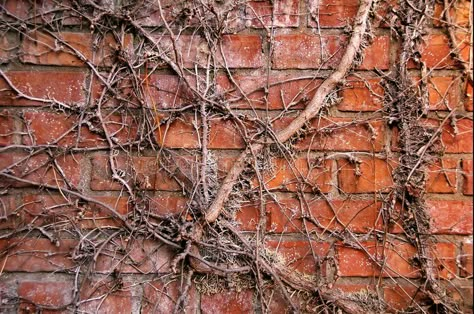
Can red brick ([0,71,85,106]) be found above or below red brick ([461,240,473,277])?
above

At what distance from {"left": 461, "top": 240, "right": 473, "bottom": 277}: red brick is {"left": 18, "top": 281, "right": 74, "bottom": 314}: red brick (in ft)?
3.62

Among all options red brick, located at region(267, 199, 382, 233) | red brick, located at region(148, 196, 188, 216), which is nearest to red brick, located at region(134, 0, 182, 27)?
red brick, located at region(148, 196, 188, 216)

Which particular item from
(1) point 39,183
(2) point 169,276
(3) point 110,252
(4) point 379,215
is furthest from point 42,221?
(4) point 379,215

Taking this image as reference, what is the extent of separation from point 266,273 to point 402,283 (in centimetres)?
39

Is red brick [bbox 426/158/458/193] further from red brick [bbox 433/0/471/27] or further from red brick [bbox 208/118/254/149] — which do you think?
red brick [bbox 208/118/254/149]

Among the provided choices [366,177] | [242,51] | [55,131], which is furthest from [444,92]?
[55,131]

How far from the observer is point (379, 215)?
1.35m

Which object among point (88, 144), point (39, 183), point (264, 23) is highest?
point (264, 23)

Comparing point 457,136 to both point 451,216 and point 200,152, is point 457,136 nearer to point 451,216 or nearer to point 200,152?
point 451,216

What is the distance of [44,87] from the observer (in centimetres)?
132

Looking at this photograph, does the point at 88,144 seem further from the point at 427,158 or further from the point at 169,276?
the point at 427,158

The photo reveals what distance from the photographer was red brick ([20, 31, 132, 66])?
132 cm

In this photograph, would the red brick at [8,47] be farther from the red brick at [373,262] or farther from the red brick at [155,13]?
the red brick at [373,262]

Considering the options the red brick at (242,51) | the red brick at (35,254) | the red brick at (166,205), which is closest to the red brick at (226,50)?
the red brick at (242,51)
